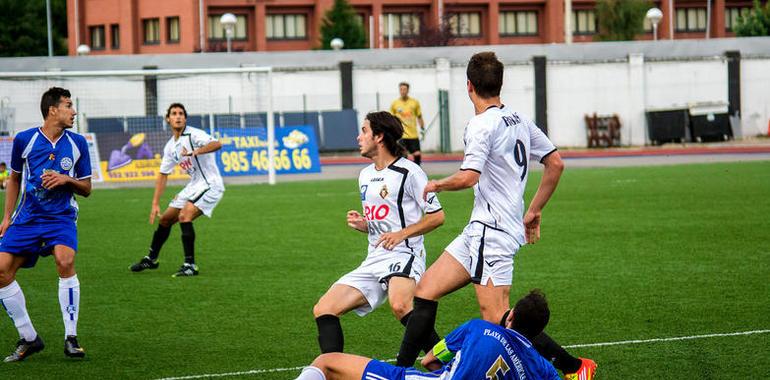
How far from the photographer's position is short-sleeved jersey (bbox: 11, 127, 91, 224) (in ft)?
28.6

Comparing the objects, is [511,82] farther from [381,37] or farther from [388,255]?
[388,255]

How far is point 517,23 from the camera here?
70.9 meters

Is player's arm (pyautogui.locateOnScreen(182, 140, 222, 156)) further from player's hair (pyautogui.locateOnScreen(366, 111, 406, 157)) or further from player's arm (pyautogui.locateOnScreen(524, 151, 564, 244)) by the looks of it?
player's arm (pyautogui.locateOnScreen(524, 151, 564, 244))

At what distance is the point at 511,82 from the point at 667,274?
31357 mm

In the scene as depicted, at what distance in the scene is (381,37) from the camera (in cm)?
6531

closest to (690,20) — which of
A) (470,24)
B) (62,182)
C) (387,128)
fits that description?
(470,24)

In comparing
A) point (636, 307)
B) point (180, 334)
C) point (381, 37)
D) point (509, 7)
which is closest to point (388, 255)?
point (180, 334)

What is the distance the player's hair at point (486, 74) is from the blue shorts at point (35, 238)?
355 centimetres

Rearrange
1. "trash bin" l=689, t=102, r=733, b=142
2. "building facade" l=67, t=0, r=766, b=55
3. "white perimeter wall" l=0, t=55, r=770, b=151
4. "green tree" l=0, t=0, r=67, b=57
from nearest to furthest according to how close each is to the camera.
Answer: "white perimeter wall" l=0, t=55, r=770, b=151, "trash bin" l=689, t=102, r=733, b=142, "building facade" l=67, t=0, r=766, b=55, "green tree" l=0, t=0, r=67, b=57

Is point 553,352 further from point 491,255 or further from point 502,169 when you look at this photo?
point 502,169

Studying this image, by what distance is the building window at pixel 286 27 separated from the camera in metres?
67.5

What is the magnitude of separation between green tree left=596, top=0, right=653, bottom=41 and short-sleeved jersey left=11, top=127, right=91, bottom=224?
2380 inches

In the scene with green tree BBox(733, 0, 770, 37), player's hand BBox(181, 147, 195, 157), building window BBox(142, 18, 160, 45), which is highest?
building window BBox(142, 18, 160, 45)

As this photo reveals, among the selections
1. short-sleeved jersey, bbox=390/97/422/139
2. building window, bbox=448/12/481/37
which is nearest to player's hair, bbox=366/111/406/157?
short-sleeved jersey, bbox=390/97/422/139
